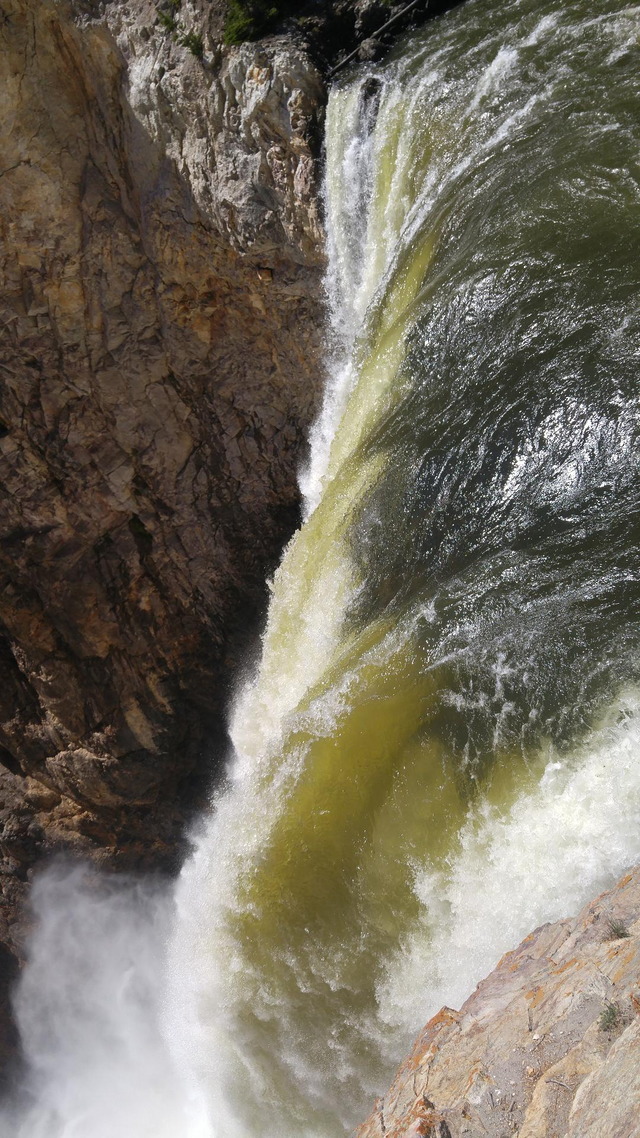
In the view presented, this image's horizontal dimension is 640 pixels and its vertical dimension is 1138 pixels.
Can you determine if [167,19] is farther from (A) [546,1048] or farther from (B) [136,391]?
(A) [546,1048]

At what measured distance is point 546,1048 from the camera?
2.72 metres

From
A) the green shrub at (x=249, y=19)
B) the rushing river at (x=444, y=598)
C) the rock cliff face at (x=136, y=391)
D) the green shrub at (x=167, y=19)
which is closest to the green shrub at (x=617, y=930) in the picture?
the rushing river at (x=444, y=598)

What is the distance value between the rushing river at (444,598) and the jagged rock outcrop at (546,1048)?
427mm

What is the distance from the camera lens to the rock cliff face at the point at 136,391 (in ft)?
24.2

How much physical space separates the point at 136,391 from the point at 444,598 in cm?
551

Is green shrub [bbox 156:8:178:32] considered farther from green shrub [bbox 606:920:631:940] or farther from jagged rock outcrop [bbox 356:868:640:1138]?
green shrub [bbox 606:920:631:940]

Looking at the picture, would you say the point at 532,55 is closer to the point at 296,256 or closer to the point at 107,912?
the point at 296,256

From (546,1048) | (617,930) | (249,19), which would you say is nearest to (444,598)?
(617,930)

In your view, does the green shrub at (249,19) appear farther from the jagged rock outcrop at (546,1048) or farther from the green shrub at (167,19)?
the jagged rock outcrop at (546,1048)

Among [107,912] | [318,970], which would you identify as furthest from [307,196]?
[107,912]

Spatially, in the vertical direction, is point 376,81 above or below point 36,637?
above

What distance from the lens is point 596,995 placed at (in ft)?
8.83

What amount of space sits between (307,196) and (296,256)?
1.66 feet

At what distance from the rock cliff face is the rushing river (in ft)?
3.64
